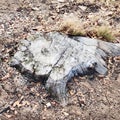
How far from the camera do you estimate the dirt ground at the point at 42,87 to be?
422cm

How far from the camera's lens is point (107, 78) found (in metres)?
4.68

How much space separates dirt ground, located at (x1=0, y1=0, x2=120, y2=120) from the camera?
13.8 feet

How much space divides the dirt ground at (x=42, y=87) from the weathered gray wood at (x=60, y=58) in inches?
4.2

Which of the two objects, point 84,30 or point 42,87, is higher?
point 84,30

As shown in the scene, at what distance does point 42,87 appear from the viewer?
14.6 feet

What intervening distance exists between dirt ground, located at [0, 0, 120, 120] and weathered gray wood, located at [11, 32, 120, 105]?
0.35ft

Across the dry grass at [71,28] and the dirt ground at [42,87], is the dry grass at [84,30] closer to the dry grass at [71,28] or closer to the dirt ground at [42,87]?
the dry grass at [71,28]

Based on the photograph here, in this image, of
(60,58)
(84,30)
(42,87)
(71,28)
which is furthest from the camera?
(84,30)

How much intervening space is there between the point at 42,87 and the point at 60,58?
46 cm

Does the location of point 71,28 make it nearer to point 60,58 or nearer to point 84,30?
point 84,30

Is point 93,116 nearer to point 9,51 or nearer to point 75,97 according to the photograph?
point 75,97

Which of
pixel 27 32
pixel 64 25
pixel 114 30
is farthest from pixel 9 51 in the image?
pixel 114 30

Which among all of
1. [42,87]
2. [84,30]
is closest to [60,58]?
[42,87]

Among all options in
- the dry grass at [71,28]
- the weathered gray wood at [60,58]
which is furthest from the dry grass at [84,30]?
the weathered gray wood at [60,58]
